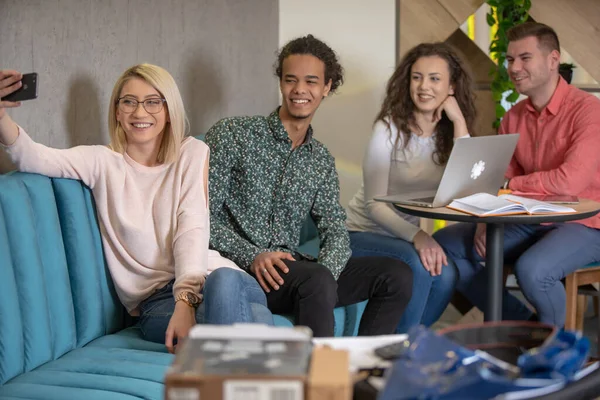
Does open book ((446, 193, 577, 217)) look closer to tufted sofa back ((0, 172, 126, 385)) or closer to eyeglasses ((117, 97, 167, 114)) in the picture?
eyeglasses ((117, 97, 167, 114))

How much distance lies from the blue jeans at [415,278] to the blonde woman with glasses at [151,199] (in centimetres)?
79

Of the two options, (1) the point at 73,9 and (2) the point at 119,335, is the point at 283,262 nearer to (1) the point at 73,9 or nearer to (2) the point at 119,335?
(2) the point at 119,335

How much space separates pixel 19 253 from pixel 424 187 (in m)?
1.64

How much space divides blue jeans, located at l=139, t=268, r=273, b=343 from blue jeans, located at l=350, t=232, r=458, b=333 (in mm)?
776

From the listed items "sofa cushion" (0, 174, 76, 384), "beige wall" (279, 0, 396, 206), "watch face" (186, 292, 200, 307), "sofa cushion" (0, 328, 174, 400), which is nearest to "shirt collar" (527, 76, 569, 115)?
"beige wall" (279, 0, 396, 206)

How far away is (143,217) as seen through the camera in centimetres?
232

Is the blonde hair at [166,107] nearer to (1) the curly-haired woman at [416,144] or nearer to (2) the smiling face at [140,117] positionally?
(2) the smiling face at [140,117]

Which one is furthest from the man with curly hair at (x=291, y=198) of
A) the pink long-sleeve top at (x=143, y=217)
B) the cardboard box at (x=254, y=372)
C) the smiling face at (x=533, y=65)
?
the cardboard box at (x=254, y=372)

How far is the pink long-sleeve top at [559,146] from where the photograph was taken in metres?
3.04

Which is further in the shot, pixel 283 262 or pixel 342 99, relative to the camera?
pixel 342 99

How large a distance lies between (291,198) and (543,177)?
3.19 feet

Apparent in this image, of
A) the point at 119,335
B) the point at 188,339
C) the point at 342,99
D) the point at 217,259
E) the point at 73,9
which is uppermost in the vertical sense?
the point at 73,9

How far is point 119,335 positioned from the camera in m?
2.29

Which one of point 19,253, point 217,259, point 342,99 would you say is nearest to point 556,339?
point 19,253
